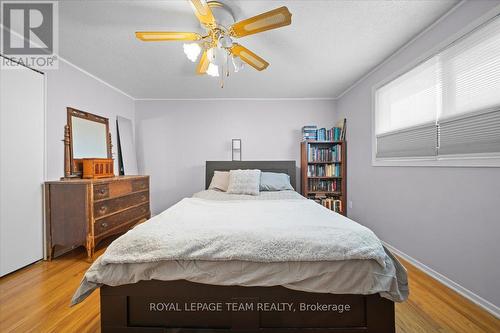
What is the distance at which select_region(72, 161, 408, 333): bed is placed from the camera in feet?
3.95

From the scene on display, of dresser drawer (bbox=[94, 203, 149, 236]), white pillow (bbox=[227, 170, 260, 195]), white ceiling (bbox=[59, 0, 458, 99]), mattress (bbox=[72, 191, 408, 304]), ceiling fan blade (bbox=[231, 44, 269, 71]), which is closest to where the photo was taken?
mattress (bbox=[72, 191, 408, 304])

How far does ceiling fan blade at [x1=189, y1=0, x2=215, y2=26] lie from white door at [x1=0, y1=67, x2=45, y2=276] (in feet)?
6.52

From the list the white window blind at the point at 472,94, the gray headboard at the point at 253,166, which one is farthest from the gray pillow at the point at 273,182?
the white window blind at the point at 472,94

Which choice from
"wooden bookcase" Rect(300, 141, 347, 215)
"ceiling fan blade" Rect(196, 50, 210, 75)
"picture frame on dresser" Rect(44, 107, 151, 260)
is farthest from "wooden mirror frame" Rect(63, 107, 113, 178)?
"wooden bookcase" Rect(300, 141, 347, 215)

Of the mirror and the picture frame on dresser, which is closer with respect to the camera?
the picture frame on dresser

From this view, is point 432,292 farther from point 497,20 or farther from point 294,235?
point 497,20

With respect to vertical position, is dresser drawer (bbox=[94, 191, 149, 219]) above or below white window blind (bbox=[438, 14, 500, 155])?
below

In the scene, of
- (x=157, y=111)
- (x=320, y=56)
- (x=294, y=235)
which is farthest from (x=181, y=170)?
(x=294, y=235)

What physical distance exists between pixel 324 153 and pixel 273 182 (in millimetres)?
1212

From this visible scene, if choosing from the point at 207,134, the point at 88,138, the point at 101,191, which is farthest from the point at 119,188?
the point at 207,134

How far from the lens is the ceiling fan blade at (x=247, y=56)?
1.83 meters

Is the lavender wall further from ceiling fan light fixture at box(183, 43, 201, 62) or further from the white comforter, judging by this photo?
the white comforter

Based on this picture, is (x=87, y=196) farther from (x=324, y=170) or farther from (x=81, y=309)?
(x=324, y=170)

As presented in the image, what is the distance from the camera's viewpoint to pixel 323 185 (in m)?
3.93
